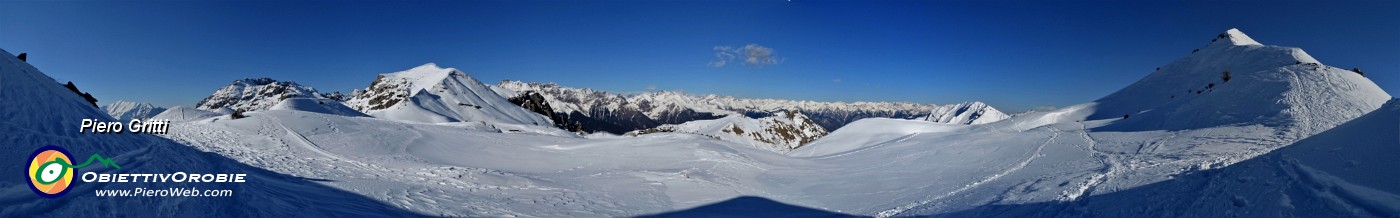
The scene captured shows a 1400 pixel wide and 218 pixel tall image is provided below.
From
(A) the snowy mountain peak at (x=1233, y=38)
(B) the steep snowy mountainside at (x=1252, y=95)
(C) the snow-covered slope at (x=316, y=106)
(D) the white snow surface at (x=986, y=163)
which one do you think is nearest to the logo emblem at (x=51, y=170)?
(D) the white snow surface at (x=986, y=163)

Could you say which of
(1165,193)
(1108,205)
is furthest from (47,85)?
(1165,193)

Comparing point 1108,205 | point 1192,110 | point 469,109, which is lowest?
point 1108,205

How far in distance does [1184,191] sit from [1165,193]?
0.29 m

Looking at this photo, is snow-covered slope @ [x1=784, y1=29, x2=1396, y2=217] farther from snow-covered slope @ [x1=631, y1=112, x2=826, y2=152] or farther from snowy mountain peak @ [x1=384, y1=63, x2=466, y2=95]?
snowy mountain peak @ [x1=384, y1=63, x2=466, y2=95]

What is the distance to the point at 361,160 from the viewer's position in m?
20.2

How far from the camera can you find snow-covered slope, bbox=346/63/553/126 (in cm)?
11288

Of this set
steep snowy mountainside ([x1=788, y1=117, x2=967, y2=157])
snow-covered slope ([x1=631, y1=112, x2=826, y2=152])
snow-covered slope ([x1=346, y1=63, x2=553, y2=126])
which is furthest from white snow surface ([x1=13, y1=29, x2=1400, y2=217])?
snow-covered slope ([x1=346, y1=63, x2=553, y2=126])

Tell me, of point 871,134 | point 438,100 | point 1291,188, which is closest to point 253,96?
point 438,100

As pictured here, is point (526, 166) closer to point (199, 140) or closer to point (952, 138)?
point (199, 140)

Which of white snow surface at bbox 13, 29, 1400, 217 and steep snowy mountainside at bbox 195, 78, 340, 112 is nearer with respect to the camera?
white snow surface at bbox 13, 29, 1400, 217

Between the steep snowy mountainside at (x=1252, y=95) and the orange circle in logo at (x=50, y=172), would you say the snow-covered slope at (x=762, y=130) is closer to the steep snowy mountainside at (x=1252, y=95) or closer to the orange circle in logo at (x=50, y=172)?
the steep snowy mountainside at (x=1252, y=95)

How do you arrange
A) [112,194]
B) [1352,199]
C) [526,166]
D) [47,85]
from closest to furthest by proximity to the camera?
[1352,199], [112,194], [47,85], [526,166]

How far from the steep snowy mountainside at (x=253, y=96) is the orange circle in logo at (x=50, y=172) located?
145379 mm

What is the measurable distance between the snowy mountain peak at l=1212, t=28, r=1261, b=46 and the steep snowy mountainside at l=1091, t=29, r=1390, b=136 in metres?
1.32
